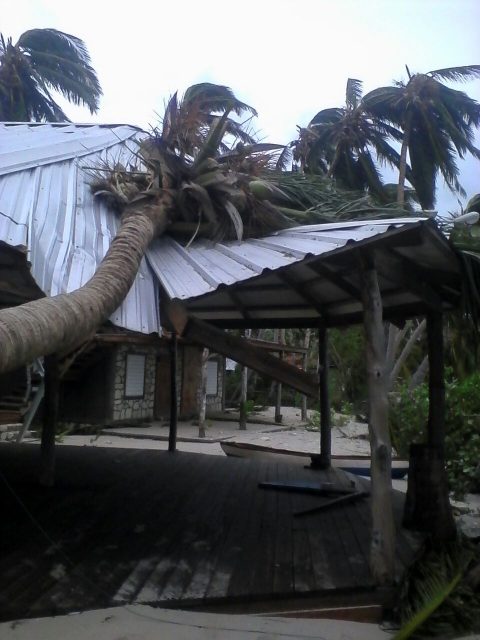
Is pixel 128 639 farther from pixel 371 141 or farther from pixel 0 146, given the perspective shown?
pixel 371 141

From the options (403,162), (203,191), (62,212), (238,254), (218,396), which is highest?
(403,162)

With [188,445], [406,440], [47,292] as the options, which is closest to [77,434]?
[188,445]

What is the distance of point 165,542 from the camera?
5148 mm

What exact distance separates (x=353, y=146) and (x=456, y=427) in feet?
48.9

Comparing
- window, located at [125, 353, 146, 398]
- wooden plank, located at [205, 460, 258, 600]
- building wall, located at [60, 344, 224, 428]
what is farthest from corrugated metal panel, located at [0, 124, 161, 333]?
window, located at [125, 353, 146, 398]

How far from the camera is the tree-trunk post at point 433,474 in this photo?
5.97 m

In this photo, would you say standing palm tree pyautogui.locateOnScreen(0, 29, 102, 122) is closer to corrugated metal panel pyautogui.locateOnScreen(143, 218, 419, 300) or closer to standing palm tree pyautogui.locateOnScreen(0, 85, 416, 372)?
standing palm tree pyautogui.locateOnScreen(0, 85, 416, 372)

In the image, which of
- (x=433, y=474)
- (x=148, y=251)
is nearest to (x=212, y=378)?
(x=433, y=474)

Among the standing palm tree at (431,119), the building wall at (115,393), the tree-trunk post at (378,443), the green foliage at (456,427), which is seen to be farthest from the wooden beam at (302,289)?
the standing palm tree at (431,119)

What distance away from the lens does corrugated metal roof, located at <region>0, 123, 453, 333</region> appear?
4590mm

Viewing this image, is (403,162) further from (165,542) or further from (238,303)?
(165,542)

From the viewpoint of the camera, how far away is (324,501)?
6.89m

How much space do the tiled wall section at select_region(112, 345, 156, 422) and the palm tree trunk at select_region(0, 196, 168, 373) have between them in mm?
14800

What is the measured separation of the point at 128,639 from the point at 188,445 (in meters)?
13.6
